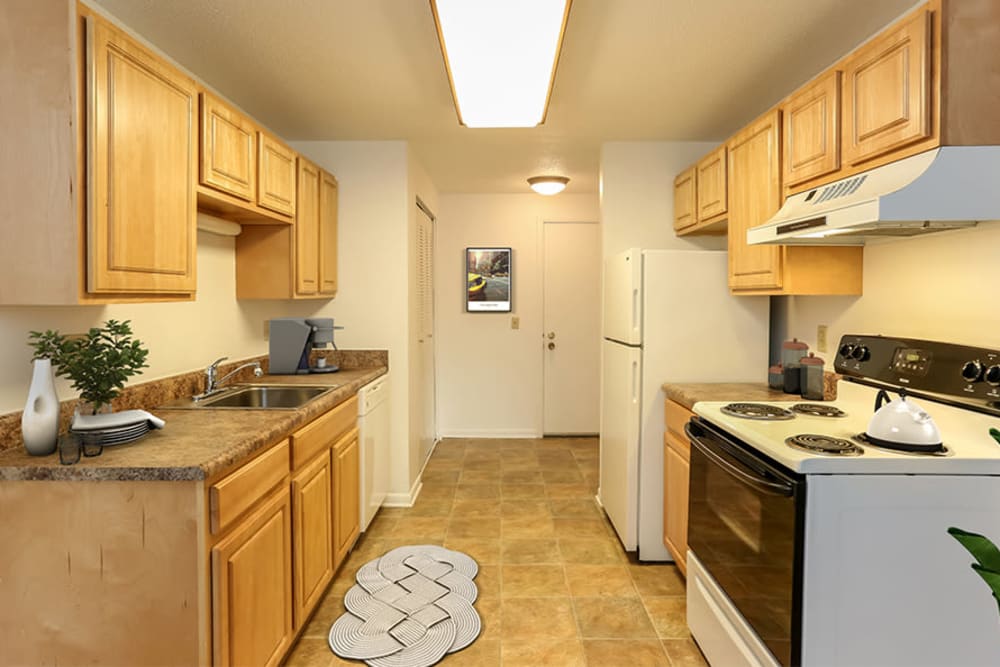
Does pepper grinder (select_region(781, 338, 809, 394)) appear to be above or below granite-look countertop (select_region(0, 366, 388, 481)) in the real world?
above

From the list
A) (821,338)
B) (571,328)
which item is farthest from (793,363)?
(571,328)

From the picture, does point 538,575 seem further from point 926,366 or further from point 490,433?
point 490,433

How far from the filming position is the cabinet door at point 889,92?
159cm

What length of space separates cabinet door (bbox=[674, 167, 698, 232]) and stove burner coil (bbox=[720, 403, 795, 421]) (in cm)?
140

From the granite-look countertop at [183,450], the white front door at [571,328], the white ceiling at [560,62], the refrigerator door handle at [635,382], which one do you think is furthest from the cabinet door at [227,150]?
the white front door at [571,328]

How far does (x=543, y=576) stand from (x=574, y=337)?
297 cm

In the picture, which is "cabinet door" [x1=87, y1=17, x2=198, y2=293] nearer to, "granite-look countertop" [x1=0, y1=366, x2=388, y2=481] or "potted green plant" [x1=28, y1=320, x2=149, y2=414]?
"potted green plant" [x1=28, y1=320, x2=149, y2=414]

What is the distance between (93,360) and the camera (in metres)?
1.62

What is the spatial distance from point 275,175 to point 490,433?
340 centimetres

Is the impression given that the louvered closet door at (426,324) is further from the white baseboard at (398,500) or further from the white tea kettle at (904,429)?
the white tea kettle at (904,429)

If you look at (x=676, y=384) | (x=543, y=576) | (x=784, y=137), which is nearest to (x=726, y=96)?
(x=784, y=137)

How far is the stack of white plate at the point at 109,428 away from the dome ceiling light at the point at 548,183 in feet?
10.8

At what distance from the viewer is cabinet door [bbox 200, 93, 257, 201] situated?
6.95ft

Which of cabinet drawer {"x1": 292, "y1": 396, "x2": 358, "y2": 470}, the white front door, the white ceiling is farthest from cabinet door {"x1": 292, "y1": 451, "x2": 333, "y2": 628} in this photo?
the white front door
